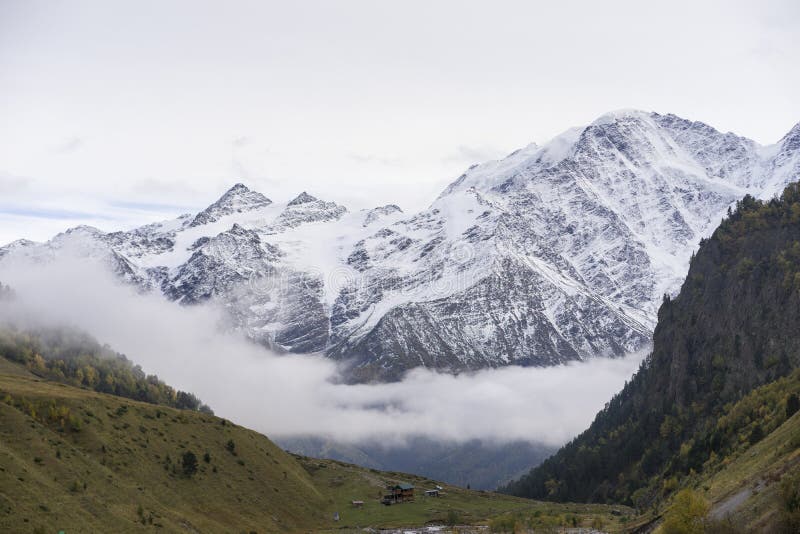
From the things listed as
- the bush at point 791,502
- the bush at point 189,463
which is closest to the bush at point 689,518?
the bush at point 791,502

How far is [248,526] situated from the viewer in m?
117

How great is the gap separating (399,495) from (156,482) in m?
68.8

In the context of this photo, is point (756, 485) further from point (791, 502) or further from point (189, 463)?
point (189, 463)

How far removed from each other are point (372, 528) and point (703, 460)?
61975mm

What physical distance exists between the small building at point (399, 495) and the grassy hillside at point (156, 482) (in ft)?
7.38

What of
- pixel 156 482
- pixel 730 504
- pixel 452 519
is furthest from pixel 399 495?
pixel 730 504

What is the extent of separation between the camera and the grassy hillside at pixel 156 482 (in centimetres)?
8838

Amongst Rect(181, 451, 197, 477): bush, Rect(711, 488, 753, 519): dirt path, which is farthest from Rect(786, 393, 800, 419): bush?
Rect(181, 451, 197, 477): bush

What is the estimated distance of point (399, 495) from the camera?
556 feet

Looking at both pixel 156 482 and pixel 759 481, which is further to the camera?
pixel 156 482

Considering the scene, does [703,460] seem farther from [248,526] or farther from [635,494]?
[248,526]

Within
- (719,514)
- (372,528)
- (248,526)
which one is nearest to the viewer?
(719,514)

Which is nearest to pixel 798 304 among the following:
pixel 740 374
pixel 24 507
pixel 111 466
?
pixel 740 374

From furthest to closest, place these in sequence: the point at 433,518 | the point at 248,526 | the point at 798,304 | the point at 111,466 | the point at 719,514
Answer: the point at 798,304 → the point at 433,518 → the point at 248,526 → the point at 111,466 → the point at 719,514
